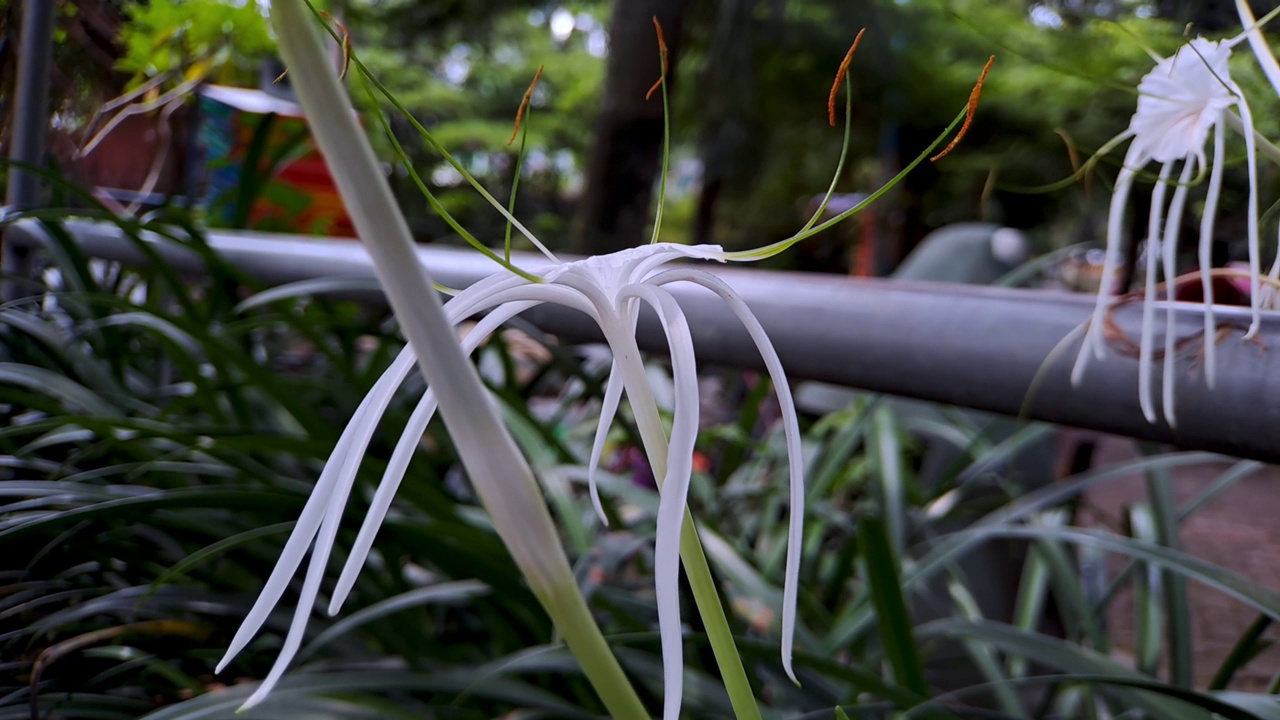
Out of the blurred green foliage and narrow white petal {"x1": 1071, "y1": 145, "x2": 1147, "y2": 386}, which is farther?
the blurred green foliage

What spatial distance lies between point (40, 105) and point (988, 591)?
0.89m

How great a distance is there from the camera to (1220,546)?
162 centimetres

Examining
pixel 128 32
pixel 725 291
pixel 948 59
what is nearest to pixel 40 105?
pixel 128 32

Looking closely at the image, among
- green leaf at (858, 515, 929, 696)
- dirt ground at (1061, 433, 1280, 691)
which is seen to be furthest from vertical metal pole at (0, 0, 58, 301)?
dirt ground at (1061, 433, 1280, 691)

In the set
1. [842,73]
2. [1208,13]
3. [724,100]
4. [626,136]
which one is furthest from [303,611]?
[724,100]

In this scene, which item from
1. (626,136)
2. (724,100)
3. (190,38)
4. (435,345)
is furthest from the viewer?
(724,100)

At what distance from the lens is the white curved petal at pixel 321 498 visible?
0.39 ft

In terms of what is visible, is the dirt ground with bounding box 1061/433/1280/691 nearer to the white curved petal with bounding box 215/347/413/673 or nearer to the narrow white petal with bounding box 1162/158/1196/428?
the narrow white petal with bounding box 1162/158/1196/428

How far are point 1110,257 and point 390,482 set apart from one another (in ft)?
0.71

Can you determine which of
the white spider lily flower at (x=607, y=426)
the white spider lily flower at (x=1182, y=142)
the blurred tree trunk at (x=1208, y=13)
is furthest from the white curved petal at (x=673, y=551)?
the blurred tree trunk at (x=1208, y=13)

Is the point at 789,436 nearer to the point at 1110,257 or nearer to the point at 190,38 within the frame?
the point at 1110,257

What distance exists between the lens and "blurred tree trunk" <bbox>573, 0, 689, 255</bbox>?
2020mm

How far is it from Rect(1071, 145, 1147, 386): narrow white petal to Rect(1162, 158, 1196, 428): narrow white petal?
0.04ft

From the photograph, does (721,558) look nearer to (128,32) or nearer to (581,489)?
(581,489)
